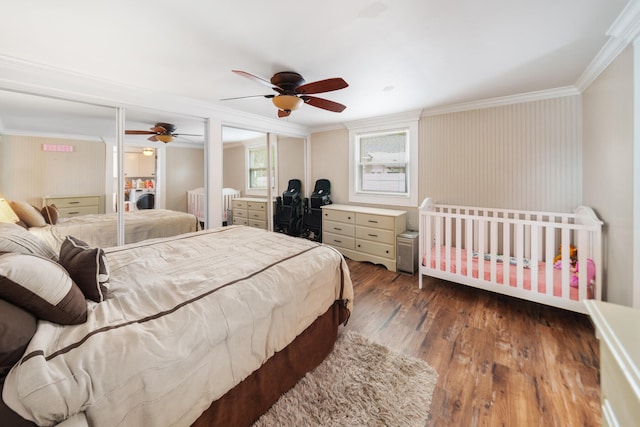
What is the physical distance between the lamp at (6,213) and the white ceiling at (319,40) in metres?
0.86

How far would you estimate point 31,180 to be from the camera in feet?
7.79

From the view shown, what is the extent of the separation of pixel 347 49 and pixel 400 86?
39.7 inches

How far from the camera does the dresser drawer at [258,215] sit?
4.35 meters

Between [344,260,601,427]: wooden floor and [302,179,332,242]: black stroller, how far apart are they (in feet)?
6.06

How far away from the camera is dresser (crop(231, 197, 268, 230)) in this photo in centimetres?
411

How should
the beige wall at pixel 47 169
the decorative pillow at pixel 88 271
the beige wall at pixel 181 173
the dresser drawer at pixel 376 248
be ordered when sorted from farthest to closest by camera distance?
the dresser drawer at pixel 376 248
the beige wall at pixel 181 173
the beige wall at pixel 47 169
the decorative pillow at pixel 88 271

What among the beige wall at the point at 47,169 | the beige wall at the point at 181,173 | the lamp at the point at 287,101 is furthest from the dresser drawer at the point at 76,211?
the lamp at the point at 287,101

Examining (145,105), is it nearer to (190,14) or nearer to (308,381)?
A: (190,14)

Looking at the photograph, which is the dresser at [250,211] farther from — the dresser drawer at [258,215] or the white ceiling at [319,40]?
the white ceiling at [319,40]

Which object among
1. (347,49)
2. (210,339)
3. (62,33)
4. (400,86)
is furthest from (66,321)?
(400,86)

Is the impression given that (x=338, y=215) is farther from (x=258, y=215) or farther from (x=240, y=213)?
(x=240, y=213)

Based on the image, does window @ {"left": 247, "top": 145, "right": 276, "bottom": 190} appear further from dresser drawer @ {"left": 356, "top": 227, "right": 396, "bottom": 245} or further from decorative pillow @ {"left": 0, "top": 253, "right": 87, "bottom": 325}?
decorative pillow @ {"left": 0, "top": 253, "right": 87, "bottom": 325}

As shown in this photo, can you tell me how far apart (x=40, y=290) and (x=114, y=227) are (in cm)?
223

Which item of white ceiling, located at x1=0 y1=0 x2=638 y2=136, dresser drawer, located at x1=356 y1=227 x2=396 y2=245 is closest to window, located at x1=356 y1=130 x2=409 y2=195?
dresser drawer, located at x1=356 y1=227 x2=396 y2=245
